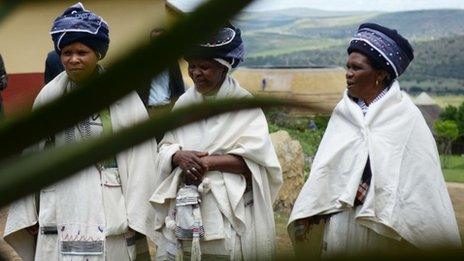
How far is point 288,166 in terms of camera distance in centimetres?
855

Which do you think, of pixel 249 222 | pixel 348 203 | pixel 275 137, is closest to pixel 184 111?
pixel 348 203

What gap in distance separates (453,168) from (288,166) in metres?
5.44

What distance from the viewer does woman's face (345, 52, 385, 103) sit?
4.32 meters

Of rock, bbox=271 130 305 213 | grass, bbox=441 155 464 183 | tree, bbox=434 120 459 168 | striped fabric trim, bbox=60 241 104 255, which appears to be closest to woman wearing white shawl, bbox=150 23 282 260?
striped fabric trim, bbox=60 241 104 255

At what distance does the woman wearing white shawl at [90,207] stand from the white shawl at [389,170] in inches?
30.3

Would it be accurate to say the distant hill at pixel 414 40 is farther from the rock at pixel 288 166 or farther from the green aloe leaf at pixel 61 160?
the green aloe leaf at pixel 61 160

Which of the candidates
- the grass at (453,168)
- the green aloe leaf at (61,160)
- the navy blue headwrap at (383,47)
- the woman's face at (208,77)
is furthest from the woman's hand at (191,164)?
the grass at (453,168)

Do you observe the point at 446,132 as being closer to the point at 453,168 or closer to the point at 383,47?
the point at 453,168

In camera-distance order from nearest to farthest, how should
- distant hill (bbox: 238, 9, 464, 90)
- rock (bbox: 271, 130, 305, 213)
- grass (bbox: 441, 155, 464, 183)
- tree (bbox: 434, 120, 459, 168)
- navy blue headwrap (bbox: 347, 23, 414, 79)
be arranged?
1. navy blue headwrap (bbox: 347, 23, 414, 79)
2. rock (bbox: 271, 130, 305, 213)
3. grass (bbox: 441, 155, 464, 183)
4. tree (bbox: 434, 120, 459, 168)
5. distant hill (bbox: 238, 9, 464, 90)

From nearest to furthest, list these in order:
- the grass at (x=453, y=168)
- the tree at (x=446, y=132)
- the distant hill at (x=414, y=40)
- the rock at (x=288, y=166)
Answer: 1. the rock at (x=288, y=166)
2. the grass at (x=453, y=168)
3. the tree at (x=446, y=132)
4. the distant hill at (x=414, y=40)

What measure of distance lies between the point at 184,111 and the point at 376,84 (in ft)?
12.5

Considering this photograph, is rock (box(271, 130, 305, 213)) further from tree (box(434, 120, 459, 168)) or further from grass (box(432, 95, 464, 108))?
grass (box(432, 95, 464, 108))

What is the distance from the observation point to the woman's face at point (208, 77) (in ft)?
14.4

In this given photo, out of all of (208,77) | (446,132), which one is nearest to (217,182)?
(208,77)
